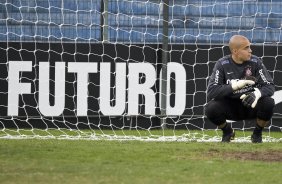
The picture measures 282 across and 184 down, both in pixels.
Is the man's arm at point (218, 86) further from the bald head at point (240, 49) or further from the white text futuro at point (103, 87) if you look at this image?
the white text futuro at point (103, 87)

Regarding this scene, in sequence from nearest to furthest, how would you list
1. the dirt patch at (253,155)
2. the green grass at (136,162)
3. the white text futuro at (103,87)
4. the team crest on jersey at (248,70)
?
the green grass at (136,162) < the dirt patch at (253,155) < the team crest on jersey at (248,70) < the white text futuro at (103,87)

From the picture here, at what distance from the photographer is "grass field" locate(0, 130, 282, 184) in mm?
8297

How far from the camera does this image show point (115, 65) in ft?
48.0

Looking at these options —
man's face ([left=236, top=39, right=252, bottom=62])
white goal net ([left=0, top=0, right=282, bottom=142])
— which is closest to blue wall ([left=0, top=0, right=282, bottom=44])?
white goal net ([left=0, top=0, right=282, bottom=142])

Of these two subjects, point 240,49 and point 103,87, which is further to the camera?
point 103,87

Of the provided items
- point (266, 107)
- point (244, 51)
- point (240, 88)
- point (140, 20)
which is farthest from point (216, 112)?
point (140, 20)

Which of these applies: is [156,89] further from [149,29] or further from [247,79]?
[247,79]

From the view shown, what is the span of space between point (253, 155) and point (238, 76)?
74.4 inches

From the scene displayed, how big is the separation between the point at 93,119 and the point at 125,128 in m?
0.53

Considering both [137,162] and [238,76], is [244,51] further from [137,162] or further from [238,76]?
[137,162]

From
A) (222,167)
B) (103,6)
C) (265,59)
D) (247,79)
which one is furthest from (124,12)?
(222,167)

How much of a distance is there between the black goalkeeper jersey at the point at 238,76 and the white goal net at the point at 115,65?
2.24 m

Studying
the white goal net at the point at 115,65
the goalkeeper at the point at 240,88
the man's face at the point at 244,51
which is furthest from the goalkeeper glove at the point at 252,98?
the white goal net at the point at 115,65

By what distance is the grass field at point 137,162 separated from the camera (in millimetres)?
8297
